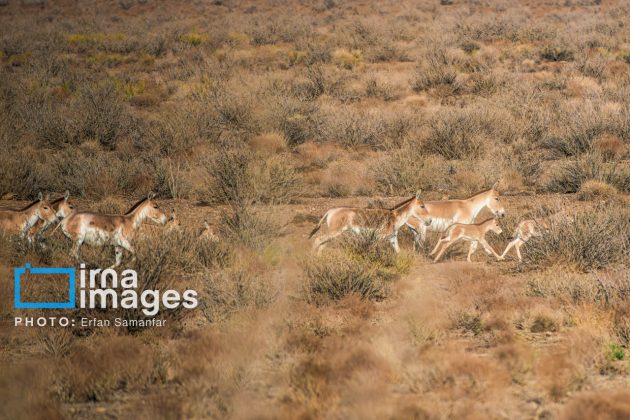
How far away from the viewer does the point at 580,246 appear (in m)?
11.5

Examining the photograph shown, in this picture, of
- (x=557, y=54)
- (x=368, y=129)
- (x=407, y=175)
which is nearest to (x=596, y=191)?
(x=407, y=175)

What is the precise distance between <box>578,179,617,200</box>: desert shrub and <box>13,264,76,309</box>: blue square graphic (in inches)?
410

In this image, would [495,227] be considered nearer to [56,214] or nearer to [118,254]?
[118,254]

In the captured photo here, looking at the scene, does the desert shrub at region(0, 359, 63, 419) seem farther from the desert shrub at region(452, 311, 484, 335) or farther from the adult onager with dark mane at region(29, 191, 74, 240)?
the desert shrub at region(452, 311, 484, 335)

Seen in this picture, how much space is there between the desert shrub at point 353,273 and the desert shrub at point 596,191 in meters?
5.83

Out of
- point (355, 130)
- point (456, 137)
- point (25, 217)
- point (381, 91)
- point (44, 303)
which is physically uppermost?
point (44, 303)

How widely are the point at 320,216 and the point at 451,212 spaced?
2.42 m

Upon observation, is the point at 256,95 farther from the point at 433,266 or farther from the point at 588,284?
the point at 588,284

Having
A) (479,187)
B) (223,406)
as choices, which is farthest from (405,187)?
(223,406)

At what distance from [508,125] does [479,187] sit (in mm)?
4851

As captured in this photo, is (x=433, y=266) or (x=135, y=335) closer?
(x=135, y=335)

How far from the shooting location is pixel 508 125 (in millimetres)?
21688

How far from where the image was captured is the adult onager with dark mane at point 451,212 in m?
13.7
